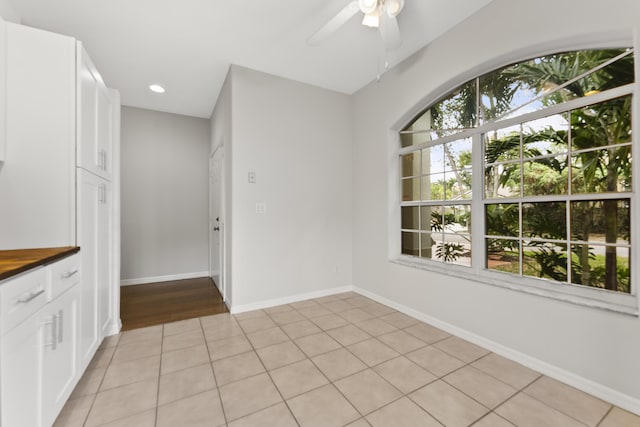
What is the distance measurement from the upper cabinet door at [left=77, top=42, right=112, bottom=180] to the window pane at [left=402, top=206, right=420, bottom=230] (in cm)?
301

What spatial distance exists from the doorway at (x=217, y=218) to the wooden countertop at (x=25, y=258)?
201 centimetres

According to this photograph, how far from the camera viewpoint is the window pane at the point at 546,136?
198 cm

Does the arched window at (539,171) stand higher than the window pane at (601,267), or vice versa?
the arched window at (539,171)

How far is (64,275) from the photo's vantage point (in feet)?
4.97

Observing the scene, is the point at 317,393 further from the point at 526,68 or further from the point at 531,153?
the point at 526,68

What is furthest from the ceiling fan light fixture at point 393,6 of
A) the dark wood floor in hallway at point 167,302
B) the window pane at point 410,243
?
the dark wood floor in hallway at point 167,302

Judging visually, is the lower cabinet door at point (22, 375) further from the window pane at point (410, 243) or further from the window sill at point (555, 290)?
the window pane at point (410, 243)

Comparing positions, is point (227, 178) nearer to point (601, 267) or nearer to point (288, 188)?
point (288, 188)

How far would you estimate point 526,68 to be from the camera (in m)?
2.21

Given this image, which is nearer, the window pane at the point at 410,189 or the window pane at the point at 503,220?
the window pane at the point at 503,220

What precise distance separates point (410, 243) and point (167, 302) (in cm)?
311

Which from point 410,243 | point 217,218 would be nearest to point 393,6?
point 410,243

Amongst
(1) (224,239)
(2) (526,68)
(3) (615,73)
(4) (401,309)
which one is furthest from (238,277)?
(3) (615,73)

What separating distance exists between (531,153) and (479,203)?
0.54 metres
